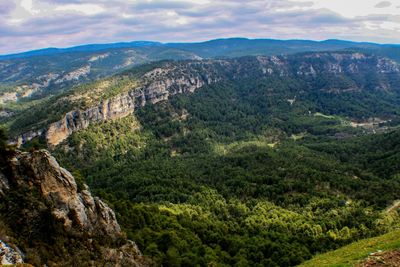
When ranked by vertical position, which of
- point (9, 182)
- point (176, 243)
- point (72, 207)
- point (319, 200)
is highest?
point (9, 182)

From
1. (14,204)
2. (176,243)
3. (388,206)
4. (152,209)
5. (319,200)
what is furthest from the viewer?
(319,200)

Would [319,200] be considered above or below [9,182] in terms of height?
below

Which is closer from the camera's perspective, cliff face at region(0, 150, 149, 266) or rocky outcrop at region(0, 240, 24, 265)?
rocky outcrop at region(0, 240, 24, 265)

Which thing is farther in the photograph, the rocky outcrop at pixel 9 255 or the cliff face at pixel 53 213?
the cliff face at pixel 53 213

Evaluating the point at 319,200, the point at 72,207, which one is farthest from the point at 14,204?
the point at 319,200

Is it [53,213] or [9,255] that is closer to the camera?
[9,255]

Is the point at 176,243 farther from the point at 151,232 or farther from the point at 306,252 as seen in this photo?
the point at 306,252

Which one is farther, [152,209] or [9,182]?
[152,209]

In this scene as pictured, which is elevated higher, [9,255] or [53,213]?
[9,255]
